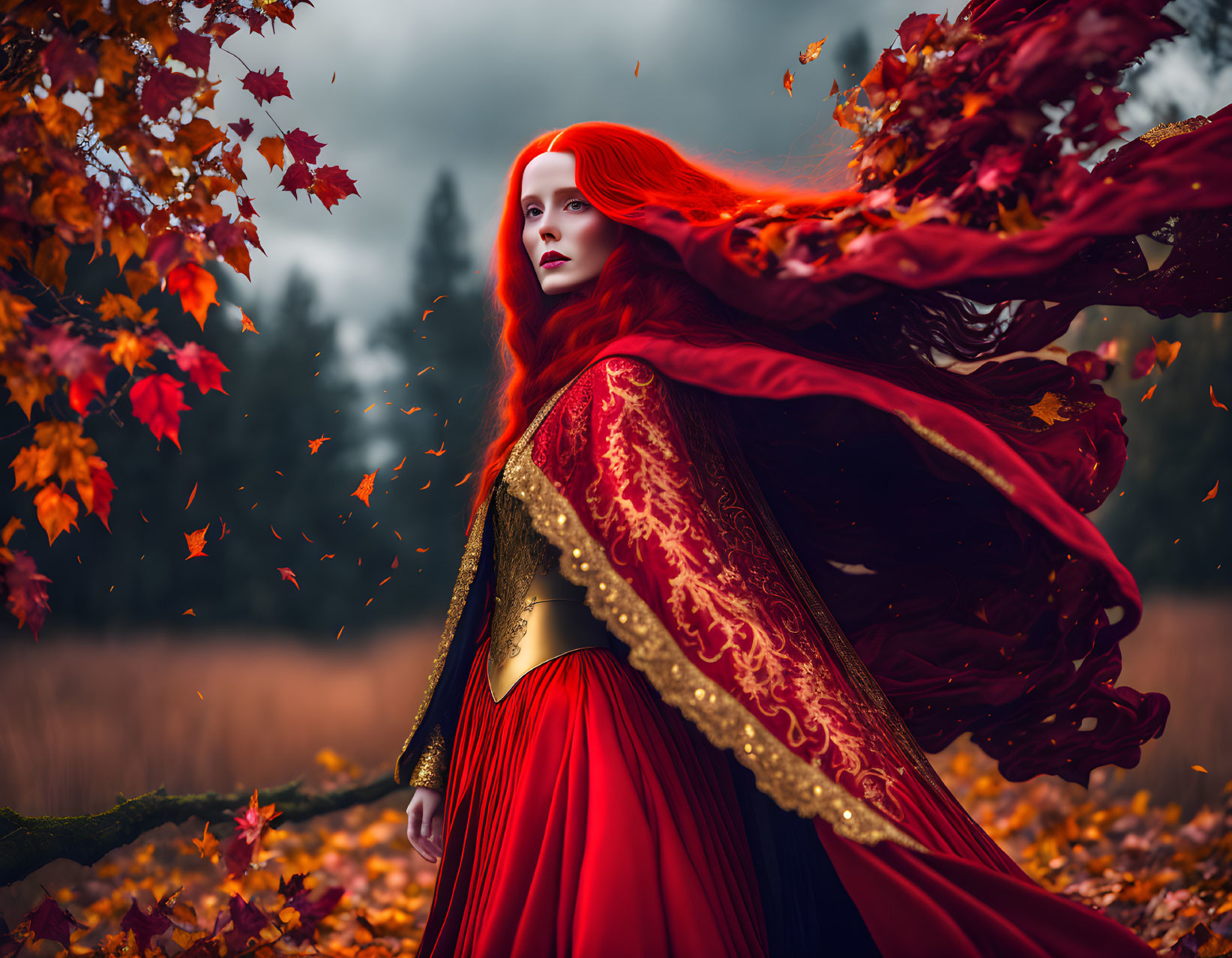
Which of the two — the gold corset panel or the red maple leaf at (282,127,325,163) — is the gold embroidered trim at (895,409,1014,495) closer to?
the gold corset panel

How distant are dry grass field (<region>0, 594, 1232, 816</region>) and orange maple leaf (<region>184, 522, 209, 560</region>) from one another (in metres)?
0.31

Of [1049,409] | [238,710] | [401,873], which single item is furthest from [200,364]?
[401,873]

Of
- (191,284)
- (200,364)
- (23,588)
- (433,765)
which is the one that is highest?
(191,284)

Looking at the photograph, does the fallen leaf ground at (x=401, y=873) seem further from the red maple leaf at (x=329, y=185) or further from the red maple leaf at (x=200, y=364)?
the red maple leaf at (x=329, y=185)

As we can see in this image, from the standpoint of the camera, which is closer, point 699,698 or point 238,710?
point 699,698

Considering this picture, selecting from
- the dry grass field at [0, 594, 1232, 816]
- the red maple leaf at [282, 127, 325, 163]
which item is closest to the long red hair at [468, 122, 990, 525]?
the red maple leaf at [282, 127, 325, 163]

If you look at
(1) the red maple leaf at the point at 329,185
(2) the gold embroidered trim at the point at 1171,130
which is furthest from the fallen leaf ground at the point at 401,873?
(2) the gold embroidered trim at the point at 1171,130

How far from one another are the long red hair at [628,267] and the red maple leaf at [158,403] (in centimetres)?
70

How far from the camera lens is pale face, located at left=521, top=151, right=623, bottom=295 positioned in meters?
1.88

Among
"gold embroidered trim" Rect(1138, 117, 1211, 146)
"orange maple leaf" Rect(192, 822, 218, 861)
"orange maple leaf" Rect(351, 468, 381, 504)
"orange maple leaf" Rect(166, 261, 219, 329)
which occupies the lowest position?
"orange maple leaf" Rect(192, 822, 218, 861)

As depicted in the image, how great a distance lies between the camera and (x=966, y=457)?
1.37 m

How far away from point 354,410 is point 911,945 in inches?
103

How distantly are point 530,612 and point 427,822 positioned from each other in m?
0.65

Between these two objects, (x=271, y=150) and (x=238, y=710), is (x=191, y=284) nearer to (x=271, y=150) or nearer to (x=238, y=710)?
(x=271, y=150)
